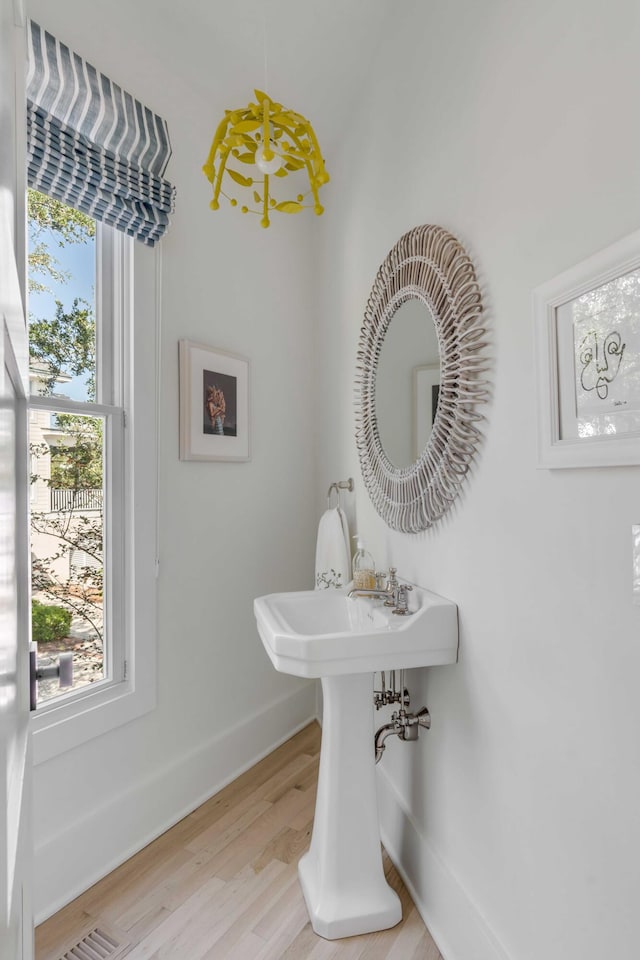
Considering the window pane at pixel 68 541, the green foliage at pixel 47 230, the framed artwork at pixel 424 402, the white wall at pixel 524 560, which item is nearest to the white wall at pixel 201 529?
the window pane at pixel 68 541

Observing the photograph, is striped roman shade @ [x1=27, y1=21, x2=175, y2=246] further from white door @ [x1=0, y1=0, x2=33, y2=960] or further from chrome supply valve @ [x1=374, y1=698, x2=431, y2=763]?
chrome supply valve @ [x1=374, y1=698, x2=431, y2=763]

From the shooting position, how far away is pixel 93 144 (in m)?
1.66

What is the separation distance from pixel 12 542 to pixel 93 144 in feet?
5.11

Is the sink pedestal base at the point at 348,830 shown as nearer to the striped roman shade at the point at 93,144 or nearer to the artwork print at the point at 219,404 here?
the artwork print at the point at 219,404

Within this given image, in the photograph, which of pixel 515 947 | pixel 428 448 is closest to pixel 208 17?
pixel 428 448

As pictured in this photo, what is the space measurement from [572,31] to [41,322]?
A: 4.89 ft

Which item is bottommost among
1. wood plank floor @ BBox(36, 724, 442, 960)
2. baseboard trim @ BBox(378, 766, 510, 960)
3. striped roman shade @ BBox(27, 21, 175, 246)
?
wood plank floor @ BBox(36, 724, 442, 960)

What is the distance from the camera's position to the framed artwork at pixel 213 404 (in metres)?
2.07

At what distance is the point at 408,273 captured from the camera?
5.51ft

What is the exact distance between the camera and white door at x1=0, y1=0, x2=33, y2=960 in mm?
485

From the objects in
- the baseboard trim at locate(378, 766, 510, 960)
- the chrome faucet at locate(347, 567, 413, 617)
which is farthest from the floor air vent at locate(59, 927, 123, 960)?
the chrome faucet at locate(347, 567, 413, 617)

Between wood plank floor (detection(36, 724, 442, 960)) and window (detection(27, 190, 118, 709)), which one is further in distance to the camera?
window (detection(27, 190, 118, 709))

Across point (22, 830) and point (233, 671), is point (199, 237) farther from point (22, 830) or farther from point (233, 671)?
point (22, 830)

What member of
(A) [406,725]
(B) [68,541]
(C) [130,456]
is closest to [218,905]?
(A) [406,725]
